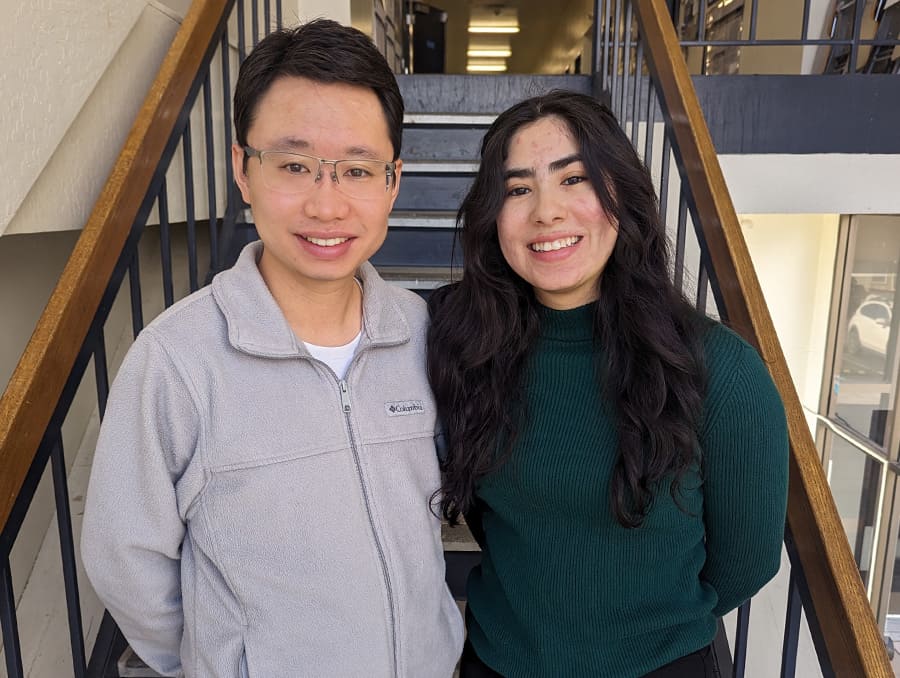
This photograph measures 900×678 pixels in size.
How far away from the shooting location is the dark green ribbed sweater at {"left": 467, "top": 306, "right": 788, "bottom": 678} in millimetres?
996

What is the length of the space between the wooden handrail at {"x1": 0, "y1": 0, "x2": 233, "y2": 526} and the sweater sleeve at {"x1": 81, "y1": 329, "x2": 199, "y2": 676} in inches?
9.2

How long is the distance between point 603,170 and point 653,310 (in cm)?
24

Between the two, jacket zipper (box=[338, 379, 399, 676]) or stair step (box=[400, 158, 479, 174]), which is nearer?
jacket zipper (box=[338, 379, 399, 676])

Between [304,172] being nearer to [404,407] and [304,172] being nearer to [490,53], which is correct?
[404,407]

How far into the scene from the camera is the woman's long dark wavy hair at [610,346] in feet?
3.26

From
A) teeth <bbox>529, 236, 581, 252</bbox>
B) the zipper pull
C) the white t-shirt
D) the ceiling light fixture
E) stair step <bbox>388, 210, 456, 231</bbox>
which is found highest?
the ceiling light fixture

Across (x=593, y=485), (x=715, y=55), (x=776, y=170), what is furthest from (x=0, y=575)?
(x=715, y=55)

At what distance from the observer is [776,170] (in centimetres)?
260

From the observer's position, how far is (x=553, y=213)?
3.34ft

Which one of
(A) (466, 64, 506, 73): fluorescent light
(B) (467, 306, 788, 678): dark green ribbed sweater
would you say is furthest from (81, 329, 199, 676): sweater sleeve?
(A) (466, 64, 506, 73): fluorescent light

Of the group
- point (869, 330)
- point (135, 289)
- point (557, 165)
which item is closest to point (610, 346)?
point (557, 165)

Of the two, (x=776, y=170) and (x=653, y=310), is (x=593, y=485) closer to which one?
(x=653, y=310)

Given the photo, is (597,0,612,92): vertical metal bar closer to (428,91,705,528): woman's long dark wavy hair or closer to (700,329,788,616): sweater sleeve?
(428,91,705,528): woman's long dark wavy hair

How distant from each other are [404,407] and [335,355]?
128 mm
